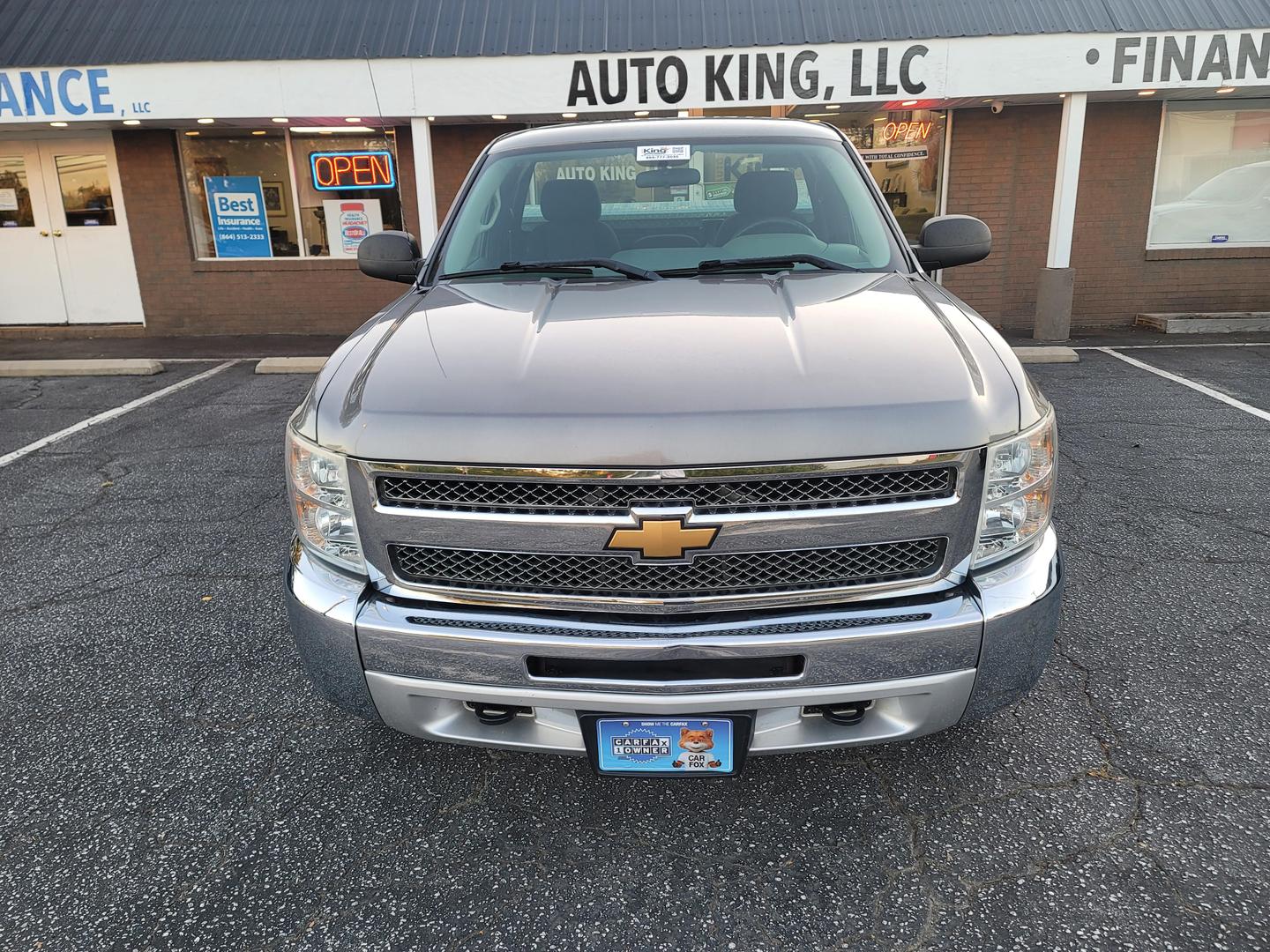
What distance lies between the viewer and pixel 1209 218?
420 inches

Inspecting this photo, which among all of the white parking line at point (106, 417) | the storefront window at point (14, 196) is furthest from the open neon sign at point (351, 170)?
the storefront window at point (14, 196)

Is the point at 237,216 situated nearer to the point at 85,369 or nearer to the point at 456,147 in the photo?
the point at 456,147

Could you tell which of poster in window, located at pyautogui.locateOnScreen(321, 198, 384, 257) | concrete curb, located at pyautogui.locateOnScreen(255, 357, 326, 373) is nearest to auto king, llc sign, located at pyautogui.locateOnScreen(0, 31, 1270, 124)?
poster in window, located at pyautogui.locateOnScreen(321, 198, 384, 257)

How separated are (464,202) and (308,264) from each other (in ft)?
27.9

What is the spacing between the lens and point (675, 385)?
1.96m

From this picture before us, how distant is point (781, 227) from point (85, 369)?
8380 mm

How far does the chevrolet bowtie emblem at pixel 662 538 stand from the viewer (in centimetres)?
187

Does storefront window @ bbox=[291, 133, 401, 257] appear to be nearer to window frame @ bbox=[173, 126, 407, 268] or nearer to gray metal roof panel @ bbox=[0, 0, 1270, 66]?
window frame @ bbox=[173, 126, 407, 268]

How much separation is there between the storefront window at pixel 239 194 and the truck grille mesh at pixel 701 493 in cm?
1045

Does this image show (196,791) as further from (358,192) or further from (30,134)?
(30,134)

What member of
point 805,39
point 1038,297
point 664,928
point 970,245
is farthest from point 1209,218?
point 664,928

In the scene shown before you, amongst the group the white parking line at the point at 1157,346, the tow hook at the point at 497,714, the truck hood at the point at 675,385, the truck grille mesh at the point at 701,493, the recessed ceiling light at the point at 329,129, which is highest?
the recessed ceiling light at the point at 329,129

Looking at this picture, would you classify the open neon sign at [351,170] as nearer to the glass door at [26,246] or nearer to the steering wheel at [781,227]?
the glass door at [26,246]

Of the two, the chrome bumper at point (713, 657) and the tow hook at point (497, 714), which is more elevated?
the chrome bumper at point (713, 657)
